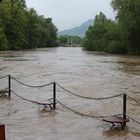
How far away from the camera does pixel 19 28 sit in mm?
105625

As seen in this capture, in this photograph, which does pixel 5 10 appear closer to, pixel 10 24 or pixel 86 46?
pixel 10 24

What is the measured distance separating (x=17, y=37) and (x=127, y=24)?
4179 centimetres

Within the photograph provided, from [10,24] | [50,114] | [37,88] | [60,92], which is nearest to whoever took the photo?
[50,114]

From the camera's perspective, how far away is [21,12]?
339 ft

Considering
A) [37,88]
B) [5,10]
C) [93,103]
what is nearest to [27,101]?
[93,103]

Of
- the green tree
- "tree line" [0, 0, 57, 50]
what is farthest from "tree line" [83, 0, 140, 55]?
"tree line" [0, 0, 57, 50]

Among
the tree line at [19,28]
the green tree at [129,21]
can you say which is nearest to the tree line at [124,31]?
the green tree at [129,21]

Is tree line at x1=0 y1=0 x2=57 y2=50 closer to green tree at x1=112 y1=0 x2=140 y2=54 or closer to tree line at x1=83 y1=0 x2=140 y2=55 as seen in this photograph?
tree line at x1=83 y1=0 x2=140 y2=55

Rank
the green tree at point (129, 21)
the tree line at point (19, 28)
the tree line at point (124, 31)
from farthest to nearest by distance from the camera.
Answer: the tree line at point (19, 28) → the tree line at point (124, 31) → the green tree at point (129, 21)

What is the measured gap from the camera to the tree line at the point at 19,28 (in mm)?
93875

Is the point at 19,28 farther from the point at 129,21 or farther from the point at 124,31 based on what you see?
the point at 129,21

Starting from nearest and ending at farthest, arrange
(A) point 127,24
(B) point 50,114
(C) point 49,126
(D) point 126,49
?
(C) point 49,126, (B) point 50,114, (A) point 127,24, (D) point 126,49

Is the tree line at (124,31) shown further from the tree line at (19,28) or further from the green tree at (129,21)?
the tree line at (19,28)

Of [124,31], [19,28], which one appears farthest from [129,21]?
[19,28]
